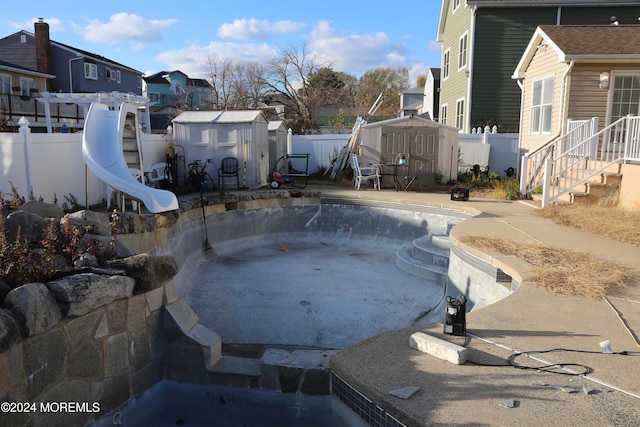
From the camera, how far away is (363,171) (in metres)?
13.0

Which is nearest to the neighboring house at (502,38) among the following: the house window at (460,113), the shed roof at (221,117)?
the house window at (460,113)

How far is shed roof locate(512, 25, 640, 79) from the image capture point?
10.2 m

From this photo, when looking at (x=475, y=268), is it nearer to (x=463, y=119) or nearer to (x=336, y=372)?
(x=336, y=372)

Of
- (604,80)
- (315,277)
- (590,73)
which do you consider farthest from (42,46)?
(604,80)

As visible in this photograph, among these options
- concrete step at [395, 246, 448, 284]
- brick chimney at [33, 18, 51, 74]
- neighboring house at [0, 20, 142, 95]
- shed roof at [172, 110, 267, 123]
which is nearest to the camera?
concrete step at [395, 246, 448, 284]

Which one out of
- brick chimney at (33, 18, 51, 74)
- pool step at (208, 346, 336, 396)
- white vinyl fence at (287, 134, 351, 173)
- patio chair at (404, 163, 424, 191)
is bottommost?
pool step at (208, 346, 336, 396)

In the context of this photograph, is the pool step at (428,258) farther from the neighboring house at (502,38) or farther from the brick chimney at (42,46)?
the brick chimney at (42,46)

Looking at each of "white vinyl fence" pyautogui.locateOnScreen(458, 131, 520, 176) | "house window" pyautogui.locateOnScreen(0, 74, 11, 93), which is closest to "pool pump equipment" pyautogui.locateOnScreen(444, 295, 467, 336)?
"white vinyl fence" pyautogui.locateOnScreen(458, 131, 520, 176)

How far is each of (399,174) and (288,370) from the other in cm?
968

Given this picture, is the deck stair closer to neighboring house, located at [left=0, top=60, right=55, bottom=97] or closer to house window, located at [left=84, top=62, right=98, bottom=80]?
neighboring house, located at [left=0, top=60, right=55, bottom=97]

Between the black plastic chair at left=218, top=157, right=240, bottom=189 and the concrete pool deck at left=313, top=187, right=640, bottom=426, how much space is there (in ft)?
26.7

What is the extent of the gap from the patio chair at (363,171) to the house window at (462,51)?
668cm

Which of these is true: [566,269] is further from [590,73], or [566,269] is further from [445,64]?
[445,64]

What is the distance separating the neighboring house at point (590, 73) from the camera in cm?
1038
